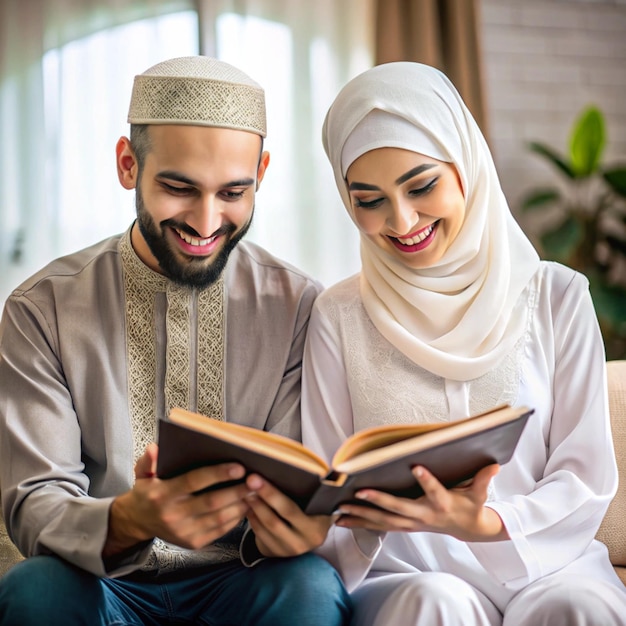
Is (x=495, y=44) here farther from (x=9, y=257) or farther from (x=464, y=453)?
(x=464, y=453)

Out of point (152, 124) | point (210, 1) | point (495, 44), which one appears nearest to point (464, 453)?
point (152, 124)

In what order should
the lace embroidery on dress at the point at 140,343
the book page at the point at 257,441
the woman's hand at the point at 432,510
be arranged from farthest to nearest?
the lace embroidery on dress at the point at 140,343
the woman's hand at the point at 432,510
the book page at the point at 257,441

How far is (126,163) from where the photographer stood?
6.17ft

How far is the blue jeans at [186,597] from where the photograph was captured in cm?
143

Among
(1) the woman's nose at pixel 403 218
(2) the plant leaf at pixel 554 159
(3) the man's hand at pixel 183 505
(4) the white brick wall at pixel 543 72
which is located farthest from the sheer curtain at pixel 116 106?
(3) the man's hand at pixel 183 505

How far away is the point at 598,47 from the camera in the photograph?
14.7 feet

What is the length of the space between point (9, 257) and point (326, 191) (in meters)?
1.39

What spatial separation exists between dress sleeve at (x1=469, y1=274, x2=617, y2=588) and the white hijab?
93 mm

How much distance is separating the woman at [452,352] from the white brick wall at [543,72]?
2569 millimetres

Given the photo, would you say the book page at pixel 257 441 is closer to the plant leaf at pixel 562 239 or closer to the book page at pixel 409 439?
the book page at pixel 409 439

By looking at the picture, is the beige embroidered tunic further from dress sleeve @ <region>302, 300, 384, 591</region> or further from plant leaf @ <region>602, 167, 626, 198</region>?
plant leaf @ <region>602, 167, 626, 198</region>

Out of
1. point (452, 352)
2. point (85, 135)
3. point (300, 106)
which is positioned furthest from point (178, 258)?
point (300, 106)

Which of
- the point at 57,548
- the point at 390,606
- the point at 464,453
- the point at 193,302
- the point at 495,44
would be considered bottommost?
the point at 390,606

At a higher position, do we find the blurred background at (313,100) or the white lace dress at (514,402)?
the blurred background at (313,100)
